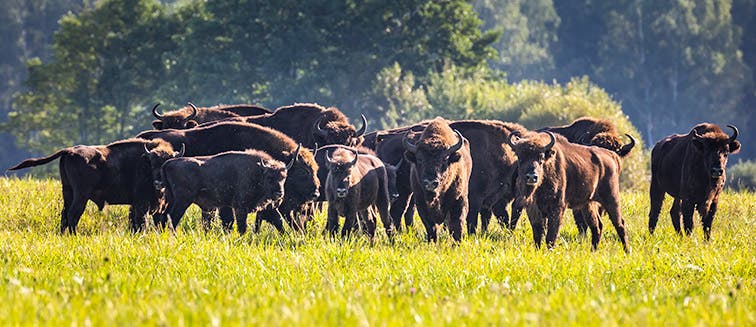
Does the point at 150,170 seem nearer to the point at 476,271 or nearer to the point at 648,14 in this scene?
the point at 476,271

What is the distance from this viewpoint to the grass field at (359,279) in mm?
6965

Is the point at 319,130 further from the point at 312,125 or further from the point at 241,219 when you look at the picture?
the point at 241,219

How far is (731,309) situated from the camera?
25.2 ft

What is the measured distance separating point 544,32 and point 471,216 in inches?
3007

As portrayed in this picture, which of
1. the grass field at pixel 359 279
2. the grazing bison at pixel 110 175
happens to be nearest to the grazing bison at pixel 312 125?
the grass field at pixel 359 279

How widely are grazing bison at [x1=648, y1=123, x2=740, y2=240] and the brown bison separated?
26.2ft

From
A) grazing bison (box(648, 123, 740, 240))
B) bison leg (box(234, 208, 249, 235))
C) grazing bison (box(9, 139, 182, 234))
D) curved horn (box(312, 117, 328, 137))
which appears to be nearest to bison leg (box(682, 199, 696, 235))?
grazing bison (box(648, 123, 740, 240))

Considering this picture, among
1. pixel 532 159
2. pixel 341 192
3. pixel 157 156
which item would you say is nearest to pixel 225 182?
pixel 157 156

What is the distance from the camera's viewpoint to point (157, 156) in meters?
15.0

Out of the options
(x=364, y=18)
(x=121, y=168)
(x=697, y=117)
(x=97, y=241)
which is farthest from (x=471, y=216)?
(x=697, y=117)

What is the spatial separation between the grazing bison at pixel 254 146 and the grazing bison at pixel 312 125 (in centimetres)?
279

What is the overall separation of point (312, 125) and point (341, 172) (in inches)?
222

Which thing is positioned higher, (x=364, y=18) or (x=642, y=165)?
(x=364, y=18)

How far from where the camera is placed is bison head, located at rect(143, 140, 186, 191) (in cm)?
1489
